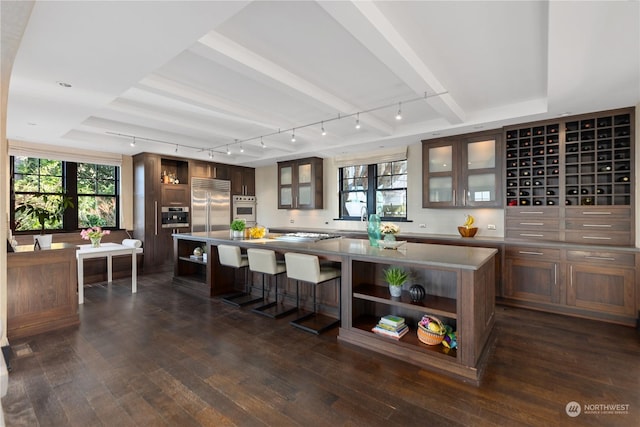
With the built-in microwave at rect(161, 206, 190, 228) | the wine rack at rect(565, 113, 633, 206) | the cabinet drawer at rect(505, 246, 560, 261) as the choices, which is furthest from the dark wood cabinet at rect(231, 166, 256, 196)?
the wine rack at rect(565, 113, 633, 206)

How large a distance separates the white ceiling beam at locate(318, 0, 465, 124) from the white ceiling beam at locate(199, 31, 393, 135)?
3.31 feet

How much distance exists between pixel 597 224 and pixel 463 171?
1.78 m

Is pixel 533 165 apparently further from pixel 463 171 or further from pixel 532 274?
pixel 532 274

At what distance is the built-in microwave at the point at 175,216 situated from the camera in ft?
21.5

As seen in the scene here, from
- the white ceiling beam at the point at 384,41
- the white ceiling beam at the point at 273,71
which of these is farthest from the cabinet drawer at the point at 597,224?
the white ceiling beam at the point at 273,71

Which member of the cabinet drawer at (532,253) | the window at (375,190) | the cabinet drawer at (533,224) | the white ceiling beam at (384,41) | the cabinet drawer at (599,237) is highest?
the white ceiling beam at (384,41)

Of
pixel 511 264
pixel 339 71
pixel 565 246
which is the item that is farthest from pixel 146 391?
pixel 565 246

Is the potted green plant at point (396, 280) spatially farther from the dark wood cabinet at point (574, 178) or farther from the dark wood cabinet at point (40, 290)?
the dark wood cabinet at point (40, 290)

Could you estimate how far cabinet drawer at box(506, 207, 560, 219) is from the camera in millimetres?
4160

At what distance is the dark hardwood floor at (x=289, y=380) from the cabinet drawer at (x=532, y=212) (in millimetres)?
1423

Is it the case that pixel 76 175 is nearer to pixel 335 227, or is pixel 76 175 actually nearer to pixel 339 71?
pixel 335 227

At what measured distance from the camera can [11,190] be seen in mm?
5234

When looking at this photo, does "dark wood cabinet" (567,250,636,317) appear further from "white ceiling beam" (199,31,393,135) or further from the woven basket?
"white ceiling beam" (199,31,393,135)

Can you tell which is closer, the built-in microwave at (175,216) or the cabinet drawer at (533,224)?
the cabinet drawer at (533,224)
